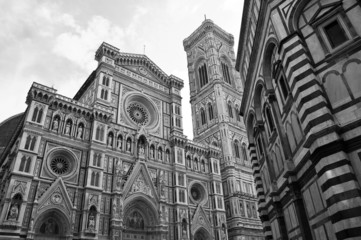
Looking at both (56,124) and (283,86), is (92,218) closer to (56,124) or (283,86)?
(56,124)

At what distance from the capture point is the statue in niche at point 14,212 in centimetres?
1897

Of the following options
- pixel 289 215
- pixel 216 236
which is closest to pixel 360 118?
pixel 289 215

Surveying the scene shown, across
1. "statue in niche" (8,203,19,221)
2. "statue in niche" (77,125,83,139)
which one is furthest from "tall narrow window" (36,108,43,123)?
"statue in niche" (8,203,19,221)

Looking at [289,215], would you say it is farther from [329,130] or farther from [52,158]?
[52,158]

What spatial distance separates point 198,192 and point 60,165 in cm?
1647

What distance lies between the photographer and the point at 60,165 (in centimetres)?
2377

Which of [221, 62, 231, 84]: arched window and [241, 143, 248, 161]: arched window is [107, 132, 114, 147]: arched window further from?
[221, 62, 231, 84]: arched window

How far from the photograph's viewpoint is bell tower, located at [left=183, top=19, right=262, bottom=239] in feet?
120

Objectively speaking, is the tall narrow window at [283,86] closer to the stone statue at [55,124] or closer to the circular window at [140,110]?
the stone statue at [55,124]

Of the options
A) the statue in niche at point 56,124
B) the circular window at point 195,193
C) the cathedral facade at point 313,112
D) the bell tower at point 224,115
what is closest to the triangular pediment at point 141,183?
the circular window at point 195,193

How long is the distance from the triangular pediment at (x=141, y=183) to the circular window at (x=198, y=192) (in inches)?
246

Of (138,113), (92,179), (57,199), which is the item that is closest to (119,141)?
(92,179)

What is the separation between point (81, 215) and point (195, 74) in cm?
3699

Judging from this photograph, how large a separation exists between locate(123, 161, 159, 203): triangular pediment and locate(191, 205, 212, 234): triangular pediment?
5297 millimetres
